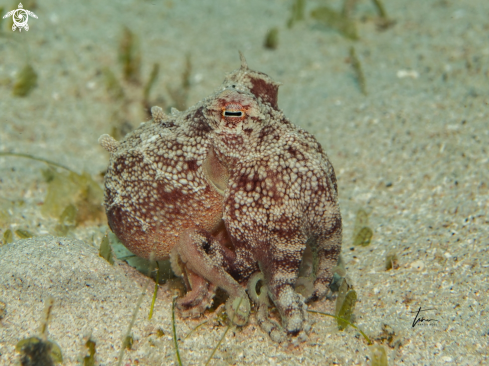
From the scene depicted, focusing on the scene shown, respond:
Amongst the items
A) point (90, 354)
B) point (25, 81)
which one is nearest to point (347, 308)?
point (90, 354)

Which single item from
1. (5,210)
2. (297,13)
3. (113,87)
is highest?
(297,13)

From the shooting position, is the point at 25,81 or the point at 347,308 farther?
the point at 25,81

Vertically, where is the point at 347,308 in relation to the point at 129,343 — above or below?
above

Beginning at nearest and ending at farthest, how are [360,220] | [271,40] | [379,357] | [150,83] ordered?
1. [379,357]
2. [360,220]
3. [150,83]
4. [271,40]

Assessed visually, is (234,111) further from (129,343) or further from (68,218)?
(68,218)

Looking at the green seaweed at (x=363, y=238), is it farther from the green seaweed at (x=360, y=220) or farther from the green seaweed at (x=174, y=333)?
the green seaweed at (x=174, y=333)

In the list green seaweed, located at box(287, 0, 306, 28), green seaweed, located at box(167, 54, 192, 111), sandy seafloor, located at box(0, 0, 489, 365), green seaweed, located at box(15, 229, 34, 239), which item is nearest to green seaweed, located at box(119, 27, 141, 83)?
sandy seafloor, located at box(0, 0, 489, 365)

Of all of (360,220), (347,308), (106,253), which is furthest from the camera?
(360,220)

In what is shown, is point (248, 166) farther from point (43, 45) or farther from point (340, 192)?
point (43, 45)
